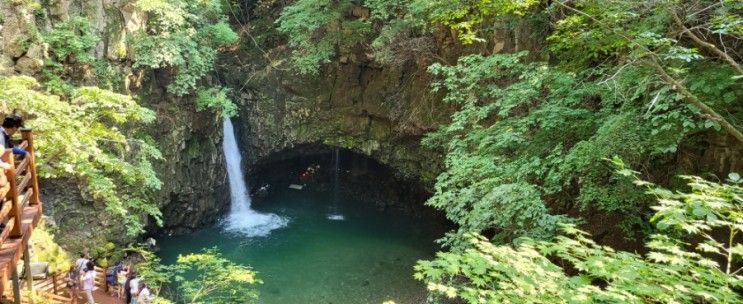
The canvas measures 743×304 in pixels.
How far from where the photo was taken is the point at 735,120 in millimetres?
5684

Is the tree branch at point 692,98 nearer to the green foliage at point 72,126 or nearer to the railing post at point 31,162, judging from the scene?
the railing post at point 31,162

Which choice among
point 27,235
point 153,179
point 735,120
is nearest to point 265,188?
point 153,179

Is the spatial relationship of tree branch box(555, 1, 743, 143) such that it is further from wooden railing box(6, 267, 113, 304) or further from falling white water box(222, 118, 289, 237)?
falling white water box(222, 118, 289, 237)

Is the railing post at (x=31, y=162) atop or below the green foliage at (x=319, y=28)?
below

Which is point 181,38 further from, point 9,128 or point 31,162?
point 31,162

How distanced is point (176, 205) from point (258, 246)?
333cm

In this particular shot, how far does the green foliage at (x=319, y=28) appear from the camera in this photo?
14875mm

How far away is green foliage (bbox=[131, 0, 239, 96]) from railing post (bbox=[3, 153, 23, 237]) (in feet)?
29.8

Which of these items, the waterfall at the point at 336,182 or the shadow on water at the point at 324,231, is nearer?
the shadow on water at the point at 324,231

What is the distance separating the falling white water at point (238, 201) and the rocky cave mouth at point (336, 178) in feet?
2.23

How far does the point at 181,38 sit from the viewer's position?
13.8m

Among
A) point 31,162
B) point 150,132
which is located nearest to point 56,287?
point 150,132

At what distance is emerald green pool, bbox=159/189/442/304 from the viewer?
13.4 metres

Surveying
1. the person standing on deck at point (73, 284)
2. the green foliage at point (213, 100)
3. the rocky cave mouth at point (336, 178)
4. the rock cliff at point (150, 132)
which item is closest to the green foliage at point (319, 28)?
the green foliage at point (213, 100)
